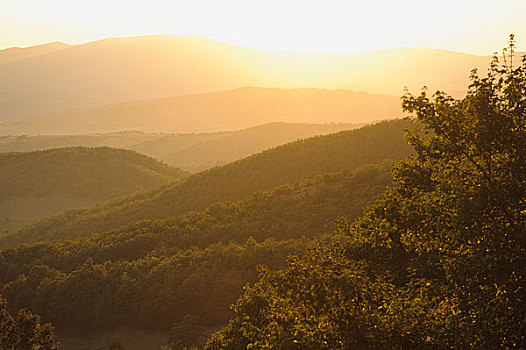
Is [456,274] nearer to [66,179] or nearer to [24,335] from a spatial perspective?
[24,335]

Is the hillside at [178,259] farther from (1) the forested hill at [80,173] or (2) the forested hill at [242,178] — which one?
(1) the forested hill at [80,173]

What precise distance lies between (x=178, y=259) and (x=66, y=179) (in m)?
53.0

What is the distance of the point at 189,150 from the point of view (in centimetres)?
12612

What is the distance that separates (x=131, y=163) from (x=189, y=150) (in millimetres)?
41892

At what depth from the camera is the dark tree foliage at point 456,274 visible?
871 centimetres

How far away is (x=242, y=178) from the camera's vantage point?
53406mm

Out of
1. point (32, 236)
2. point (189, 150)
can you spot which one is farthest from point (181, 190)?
point (189, 150)

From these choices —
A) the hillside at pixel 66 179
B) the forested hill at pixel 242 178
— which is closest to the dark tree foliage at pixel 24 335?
the forested hill at pixel 242 178

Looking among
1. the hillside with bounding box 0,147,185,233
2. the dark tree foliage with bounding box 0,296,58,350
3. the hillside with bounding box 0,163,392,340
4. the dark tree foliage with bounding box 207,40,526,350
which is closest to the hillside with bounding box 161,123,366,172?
the hillside with bounding box 0,147,185,233

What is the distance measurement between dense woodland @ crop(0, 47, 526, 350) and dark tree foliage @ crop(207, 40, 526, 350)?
0.03m

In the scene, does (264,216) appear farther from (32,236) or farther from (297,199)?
(32,236)

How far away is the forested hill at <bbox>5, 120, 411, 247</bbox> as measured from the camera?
164 feet

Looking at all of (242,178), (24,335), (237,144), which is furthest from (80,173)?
(24,335)

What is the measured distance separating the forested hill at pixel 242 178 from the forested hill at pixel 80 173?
17.9 m
